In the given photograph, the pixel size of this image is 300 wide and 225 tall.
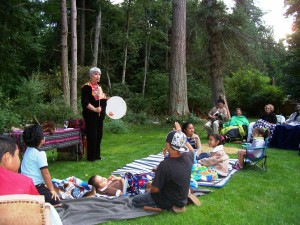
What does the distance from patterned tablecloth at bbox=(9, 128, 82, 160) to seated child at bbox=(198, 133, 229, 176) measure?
262cm

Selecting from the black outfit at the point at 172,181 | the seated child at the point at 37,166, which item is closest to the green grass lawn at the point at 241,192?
the black outfit at the point at 172,181

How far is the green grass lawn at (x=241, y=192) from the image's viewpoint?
12.8 feet

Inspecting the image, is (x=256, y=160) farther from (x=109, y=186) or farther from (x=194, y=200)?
(x=109, y=186)

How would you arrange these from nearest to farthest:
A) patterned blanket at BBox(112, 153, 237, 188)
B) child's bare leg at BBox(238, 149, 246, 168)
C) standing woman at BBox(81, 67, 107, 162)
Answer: patterned blanket at BBox(112, 153, 237, 188) → child's bare leg at BBox(238, 149, 246, 168) → standing woman at BBox(81, 67, 107, 162)

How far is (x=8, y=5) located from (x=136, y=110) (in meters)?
8.23

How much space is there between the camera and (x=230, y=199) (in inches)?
184

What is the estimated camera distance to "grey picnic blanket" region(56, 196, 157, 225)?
3.85m

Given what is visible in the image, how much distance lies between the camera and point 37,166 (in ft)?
13.0

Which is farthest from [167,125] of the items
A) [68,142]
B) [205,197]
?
[205,197]

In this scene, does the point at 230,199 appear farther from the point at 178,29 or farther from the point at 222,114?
the point at 178,29

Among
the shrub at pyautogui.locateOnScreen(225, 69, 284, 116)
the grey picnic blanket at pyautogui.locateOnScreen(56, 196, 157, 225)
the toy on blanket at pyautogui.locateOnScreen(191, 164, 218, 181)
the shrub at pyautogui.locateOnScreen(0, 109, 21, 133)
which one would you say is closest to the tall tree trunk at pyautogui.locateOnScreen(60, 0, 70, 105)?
the shrub at pyautogui.locateOnScreen(0, 109, 21, 133)

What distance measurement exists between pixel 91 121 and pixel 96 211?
304 centimetres

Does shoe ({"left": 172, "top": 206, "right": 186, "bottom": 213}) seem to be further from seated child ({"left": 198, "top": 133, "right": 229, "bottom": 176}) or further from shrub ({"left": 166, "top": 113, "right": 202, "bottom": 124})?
shrub ({"left": 166, "top": 113, "right": 202, "bottom": 124})

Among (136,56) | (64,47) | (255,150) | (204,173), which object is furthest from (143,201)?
(136,56)
